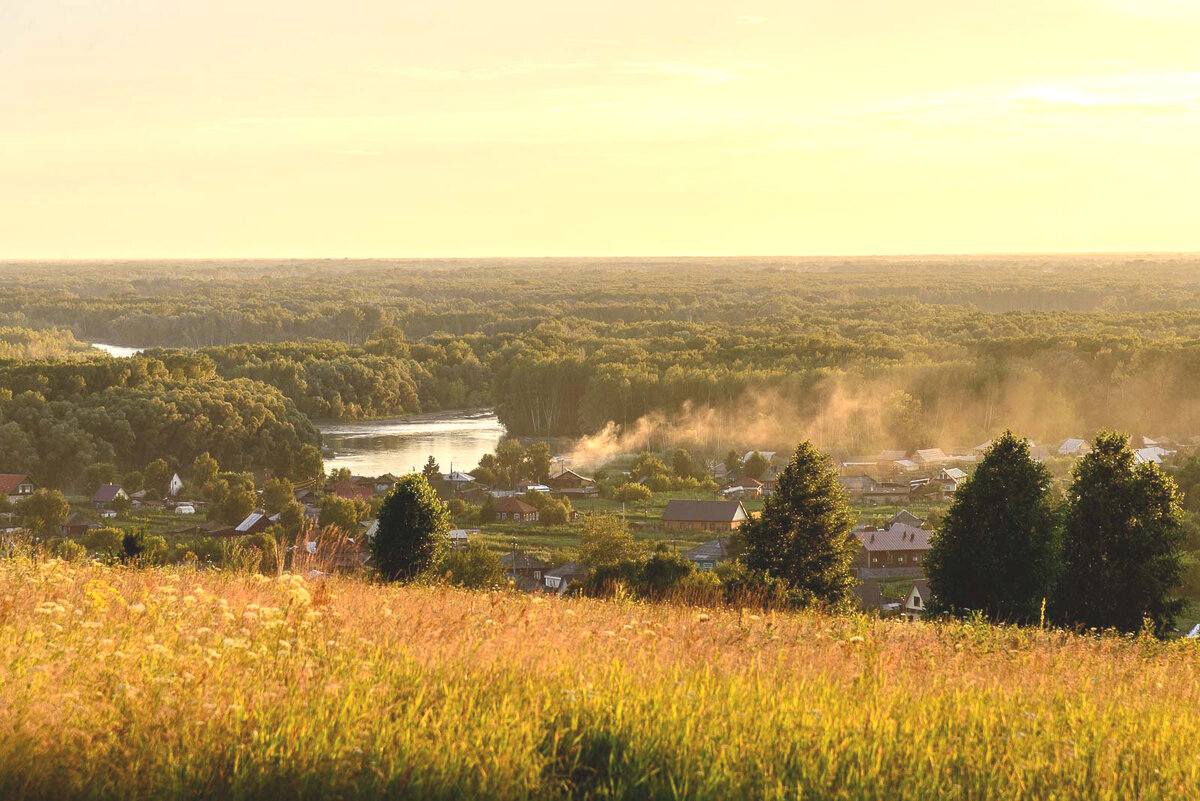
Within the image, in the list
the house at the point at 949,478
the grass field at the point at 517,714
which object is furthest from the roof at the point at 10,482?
the grass field at the point at 517,714

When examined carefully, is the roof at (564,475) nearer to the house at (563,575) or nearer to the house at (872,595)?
the house at (563,575)

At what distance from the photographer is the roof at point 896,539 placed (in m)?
42.1

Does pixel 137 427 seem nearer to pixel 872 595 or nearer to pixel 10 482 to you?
pixel 10 482

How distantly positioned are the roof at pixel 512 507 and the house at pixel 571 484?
713cm

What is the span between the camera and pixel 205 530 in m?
47.2

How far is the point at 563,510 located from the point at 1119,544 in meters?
34.2

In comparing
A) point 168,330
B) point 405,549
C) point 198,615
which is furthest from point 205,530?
point 168,330

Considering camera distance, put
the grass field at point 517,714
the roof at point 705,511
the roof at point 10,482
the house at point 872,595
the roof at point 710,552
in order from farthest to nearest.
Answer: the roof at point 10,482 → the roof at point 705,511 → the roof at point 710,552 → the house at point 872,595 → the grass field at point 517,714

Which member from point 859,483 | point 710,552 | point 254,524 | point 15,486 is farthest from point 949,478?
point 15,486

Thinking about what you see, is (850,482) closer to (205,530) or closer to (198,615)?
(205,530)

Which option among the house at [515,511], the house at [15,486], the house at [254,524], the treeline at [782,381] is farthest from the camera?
the treeline at [782,381]

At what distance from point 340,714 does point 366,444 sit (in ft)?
258

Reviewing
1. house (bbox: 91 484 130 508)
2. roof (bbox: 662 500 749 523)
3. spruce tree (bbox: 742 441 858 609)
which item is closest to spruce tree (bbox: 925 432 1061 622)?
spruce tree (bbox: 742 441 858 609)

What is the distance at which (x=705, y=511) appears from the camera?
51375 millimetres
